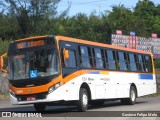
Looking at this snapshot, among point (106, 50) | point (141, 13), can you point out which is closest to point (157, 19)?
point (141, 13)

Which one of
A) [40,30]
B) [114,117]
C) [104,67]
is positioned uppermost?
[40,30]

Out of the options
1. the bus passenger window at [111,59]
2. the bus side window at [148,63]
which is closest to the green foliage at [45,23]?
the bus side window at [148,63]

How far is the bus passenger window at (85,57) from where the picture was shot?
20.8 metres

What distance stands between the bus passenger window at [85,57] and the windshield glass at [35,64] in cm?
213

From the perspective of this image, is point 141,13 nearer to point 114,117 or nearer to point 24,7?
point 24,7

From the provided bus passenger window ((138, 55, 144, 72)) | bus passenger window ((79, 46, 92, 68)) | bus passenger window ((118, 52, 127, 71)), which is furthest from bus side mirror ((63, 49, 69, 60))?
bus passenger window ((138, 55, 144, 72))

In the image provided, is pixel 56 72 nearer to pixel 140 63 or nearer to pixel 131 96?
pixel 131 96

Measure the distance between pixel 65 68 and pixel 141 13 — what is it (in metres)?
58.7

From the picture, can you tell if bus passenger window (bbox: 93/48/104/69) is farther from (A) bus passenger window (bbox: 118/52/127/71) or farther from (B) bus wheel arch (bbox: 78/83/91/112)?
(A) bus passenger window (bbox: 118/52/127/71)

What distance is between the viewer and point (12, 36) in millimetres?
66188

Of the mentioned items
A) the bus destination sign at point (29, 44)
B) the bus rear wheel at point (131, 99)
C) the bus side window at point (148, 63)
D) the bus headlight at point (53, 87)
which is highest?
the bus destination sign at point (29, 44)

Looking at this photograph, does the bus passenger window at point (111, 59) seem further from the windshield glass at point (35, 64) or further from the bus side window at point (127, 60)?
the windshield glass at point (35, 64)

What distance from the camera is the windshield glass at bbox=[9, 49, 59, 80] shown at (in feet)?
61.4

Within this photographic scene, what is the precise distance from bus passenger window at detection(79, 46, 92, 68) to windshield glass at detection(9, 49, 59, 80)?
2127 mm
